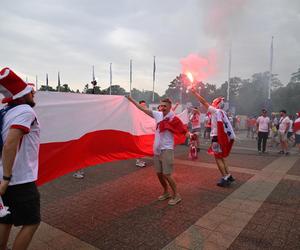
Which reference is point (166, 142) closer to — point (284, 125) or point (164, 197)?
point (164, 197)

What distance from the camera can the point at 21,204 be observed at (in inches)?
92.0

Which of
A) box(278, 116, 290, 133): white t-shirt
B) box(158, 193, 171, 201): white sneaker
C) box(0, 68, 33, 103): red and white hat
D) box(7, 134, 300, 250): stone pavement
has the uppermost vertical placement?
box(0, 68, 33, 103): red and white hat

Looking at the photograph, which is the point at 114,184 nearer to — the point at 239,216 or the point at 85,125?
the point at 85,125

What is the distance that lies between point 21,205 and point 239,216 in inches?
136

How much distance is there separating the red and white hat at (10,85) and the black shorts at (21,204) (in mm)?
775

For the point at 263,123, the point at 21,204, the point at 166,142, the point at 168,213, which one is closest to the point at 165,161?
the point at 166,142

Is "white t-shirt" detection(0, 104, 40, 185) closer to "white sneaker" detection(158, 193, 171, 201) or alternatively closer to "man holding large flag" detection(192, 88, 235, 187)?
"white sneaker" detection(158, 193, 171, 201)

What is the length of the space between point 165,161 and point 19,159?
2.97 m

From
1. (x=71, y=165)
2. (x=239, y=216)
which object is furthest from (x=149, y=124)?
(x=239, y=216)

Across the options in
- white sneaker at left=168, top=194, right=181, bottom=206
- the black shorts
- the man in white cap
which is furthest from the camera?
→ white sneaker at left=168, top=194, right=181, bottom=206

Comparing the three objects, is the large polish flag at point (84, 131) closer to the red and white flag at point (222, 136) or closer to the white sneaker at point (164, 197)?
the white sneaker at point (164, 197)

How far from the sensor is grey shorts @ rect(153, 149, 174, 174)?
4.94 metres

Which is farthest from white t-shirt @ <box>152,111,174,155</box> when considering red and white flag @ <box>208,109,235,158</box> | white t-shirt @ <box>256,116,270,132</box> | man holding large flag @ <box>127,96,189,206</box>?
white t-shirt @ <box>256,116,270,132</box>

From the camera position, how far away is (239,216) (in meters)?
4.46
